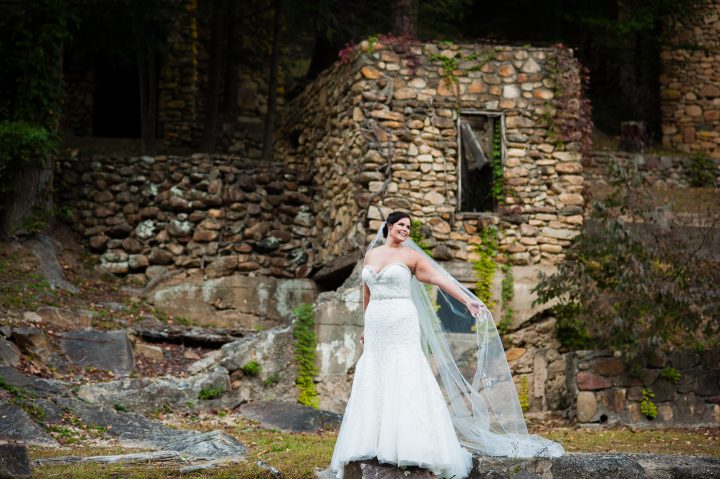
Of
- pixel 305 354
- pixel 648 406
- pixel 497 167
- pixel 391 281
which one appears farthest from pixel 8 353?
pixel 648 406

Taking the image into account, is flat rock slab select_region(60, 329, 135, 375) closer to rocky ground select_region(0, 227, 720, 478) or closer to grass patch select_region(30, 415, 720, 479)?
rocky ground select_region(0, 227, 720, 478)

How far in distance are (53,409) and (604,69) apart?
57.8 ft

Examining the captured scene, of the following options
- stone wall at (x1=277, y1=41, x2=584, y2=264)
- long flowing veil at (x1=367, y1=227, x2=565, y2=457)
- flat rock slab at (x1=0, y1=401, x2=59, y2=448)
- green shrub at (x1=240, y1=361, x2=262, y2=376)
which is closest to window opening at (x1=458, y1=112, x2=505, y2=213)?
stone wall at (x1=277, y1=41, x2=584, y2=264)

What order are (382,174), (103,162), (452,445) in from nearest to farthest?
(452,445)
(382,174)
(103,162)

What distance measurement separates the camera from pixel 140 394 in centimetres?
983

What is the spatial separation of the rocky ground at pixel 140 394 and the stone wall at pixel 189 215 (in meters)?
0.69

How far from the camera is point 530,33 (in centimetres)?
2014

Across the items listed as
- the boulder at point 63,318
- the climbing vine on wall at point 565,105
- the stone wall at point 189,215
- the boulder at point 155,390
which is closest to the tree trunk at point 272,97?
the stone wall at point 189,215

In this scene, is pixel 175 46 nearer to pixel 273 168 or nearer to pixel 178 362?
pixel 273 168

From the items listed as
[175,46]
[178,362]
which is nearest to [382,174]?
[178,362]

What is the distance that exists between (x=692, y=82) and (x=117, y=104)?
1322cm

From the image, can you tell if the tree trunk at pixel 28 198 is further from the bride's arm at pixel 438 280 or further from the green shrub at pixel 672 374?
the green shrub at pixel 672 374

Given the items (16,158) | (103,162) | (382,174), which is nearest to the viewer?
(382,174)

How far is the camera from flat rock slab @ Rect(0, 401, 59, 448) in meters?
7.82
